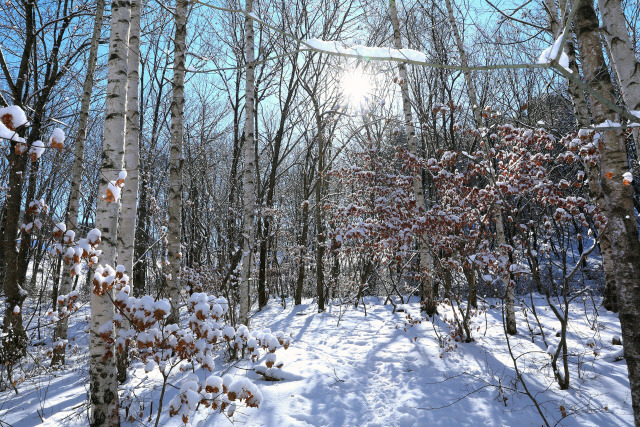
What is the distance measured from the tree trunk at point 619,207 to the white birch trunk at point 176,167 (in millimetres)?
5573

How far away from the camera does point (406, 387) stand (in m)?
4.71

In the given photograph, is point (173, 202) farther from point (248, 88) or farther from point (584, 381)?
point (584, 381)

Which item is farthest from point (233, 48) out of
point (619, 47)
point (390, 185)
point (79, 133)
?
point (619, 47)

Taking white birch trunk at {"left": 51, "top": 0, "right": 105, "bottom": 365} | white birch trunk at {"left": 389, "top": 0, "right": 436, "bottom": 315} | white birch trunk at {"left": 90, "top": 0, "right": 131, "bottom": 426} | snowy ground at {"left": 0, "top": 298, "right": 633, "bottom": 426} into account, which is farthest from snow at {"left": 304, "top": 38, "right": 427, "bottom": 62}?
white birch trunk at {"left": 51, "top": 0, "right": 105, "bottom": 365}

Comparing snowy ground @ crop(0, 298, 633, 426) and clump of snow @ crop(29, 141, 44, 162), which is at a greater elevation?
clump of snow @ crop(29, 141, 44, 162)

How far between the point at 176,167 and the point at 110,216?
2.70 m

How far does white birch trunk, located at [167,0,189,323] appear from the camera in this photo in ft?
18.8

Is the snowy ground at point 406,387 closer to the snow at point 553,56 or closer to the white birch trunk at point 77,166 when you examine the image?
the white birch trunk at point 77,166

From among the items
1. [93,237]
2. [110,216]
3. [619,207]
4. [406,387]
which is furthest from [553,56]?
[406,387]

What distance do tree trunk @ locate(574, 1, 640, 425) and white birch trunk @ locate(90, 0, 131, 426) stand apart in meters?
4.25

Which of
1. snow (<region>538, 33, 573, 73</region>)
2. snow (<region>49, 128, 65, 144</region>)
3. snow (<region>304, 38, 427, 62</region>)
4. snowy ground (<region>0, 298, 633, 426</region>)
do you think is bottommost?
snowy ground (<region>0, 298, 633, 426</region>)

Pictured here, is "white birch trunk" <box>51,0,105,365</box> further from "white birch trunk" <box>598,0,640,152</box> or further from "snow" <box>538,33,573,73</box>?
"white birch trunk" <box>598,0,640,152</box>

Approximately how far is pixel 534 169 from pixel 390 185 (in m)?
2.93

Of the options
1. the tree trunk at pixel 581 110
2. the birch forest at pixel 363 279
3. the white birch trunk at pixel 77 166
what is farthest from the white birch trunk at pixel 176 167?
A: the tree trunk at pixel 581 110
